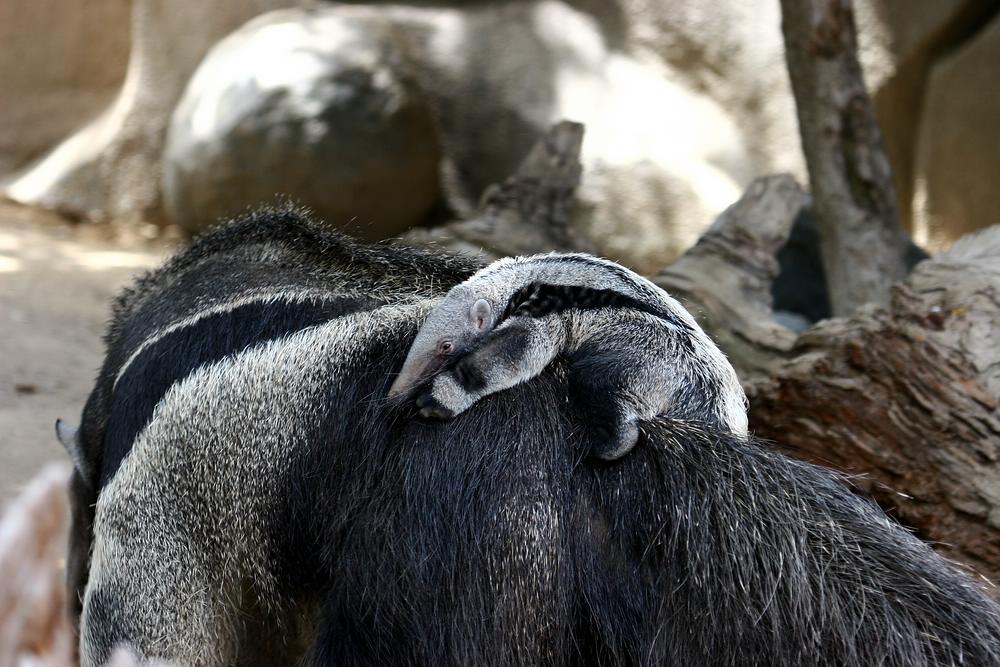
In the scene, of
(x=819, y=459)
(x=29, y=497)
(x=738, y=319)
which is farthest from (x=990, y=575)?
(x=29, y=497)

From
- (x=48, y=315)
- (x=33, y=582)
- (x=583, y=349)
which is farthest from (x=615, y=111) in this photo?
(x=33, y=582)

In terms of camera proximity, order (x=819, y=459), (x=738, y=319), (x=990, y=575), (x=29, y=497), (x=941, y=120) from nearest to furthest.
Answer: (x=29, y=497) < (x=990, y=575) < (x=819, y=459) < (x=738, y=319) < (x=941, y=120)

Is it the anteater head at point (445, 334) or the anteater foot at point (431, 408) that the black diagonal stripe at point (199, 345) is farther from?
the anteater foot at point (431, 408)

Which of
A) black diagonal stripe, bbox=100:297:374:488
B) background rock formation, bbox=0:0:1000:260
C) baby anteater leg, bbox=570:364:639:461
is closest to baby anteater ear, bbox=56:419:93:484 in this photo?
black diagonal stripe, bbox=100:297:374:488

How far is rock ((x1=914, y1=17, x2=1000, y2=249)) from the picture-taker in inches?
292

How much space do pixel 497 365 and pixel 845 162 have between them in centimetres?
305

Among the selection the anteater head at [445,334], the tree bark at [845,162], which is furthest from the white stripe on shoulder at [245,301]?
the tree bark at [845,162]

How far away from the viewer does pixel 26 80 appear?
10242 millimetres

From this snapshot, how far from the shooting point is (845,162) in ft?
16.3

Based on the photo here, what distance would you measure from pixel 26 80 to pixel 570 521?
9.66 meters

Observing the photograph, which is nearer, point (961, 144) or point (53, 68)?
point (961, 144)

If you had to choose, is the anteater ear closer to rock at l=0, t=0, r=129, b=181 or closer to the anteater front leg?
the anteater front leg

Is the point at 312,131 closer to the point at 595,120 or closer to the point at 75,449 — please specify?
the point at 595,120

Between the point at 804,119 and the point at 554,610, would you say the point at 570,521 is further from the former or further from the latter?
the point at 804,119
